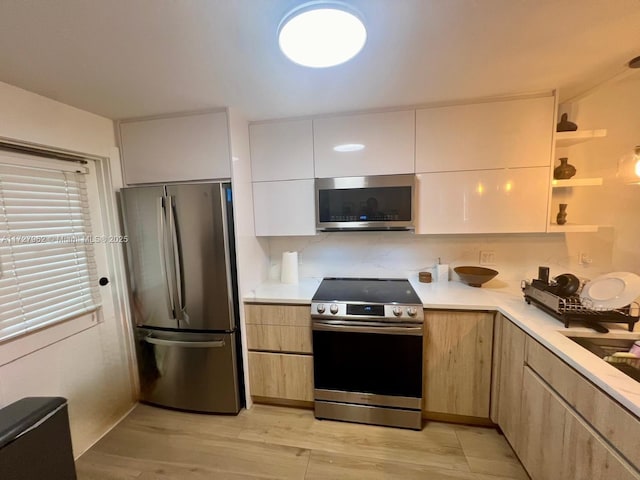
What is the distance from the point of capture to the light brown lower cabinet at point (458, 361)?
173 cm

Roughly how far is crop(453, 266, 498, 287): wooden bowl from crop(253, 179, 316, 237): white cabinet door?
122 centimetres

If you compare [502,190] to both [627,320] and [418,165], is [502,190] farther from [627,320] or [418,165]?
[627,320]

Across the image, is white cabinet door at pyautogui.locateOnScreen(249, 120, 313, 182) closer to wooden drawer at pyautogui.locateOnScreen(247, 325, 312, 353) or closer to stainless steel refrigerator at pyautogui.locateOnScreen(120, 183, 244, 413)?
stainless steel refrigerator at pyautogui.locateOnScreen(120, 183, 244, 413)

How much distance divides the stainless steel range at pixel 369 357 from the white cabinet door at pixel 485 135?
40.5 inches

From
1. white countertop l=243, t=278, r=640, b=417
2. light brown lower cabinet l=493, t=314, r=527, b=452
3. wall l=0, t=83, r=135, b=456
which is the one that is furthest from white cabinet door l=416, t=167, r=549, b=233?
wall l=0, t=83, r=135, b=456

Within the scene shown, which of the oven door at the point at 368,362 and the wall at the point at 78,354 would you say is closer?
the wall at the point at 78,354

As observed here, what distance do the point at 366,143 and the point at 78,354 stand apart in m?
2.47

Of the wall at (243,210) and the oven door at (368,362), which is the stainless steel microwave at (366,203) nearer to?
the wall at (243,210)

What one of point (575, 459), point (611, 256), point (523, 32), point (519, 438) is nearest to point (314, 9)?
point (523, 32)

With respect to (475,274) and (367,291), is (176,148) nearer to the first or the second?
(367,291)

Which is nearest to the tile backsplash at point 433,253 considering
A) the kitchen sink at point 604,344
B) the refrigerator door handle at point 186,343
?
the refrigerator door handle at point 186,343

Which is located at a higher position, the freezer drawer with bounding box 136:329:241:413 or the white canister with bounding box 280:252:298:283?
Result: the white canister with bounding box 280:252:298:283

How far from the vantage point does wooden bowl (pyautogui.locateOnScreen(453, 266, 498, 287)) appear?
6.68ft

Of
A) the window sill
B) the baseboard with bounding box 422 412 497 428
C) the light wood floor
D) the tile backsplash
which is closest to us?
the window sill
